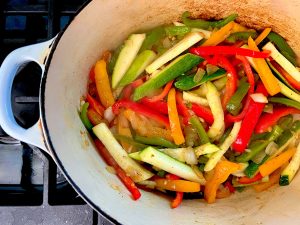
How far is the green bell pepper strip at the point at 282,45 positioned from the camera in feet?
3.87

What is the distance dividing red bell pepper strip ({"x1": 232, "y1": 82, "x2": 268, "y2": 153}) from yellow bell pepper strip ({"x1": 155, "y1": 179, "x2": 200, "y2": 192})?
121 mm

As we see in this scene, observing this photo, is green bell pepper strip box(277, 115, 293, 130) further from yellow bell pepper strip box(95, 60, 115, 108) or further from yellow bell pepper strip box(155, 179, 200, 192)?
yellow bell pepper strip box(95, 60, 115, 108)

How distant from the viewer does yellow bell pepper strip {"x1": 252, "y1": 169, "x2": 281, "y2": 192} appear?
1.17 meters

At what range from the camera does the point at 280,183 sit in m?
1.14

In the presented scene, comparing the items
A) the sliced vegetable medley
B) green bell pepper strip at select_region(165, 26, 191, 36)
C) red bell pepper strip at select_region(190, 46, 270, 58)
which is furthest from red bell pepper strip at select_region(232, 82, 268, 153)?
green bell pepper strip at select_region(165, 26, 191, 36)

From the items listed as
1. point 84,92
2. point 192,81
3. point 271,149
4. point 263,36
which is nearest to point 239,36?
point 263,36

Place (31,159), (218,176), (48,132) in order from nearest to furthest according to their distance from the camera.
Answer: (48,132) → (218,176) → (31,159)

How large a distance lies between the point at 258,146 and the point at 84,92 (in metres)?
0.39

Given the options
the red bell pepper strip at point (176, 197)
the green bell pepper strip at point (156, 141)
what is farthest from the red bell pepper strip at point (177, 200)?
the green bell pepper strip at point (156, 141)

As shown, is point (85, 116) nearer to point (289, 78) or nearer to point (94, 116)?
point (94, 116)

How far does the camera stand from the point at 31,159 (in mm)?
1248

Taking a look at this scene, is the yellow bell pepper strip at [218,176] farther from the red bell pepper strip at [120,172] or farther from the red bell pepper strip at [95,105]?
the red bell pepper strip at [95,105]

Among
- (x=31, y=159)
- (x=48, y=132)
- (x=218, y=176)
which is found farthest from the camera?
(x=31, y=159)

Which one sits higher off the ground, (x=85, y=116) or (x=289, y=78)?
(x=289, y=78)
